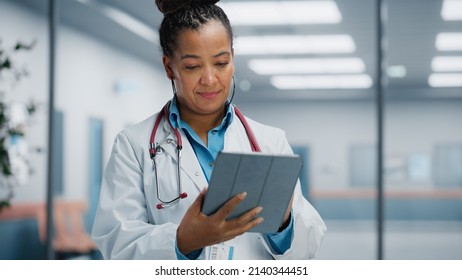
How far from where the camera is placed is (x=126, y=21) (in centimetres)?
412

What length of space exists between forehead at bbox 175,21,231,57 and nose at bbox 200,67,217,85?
0.10ft

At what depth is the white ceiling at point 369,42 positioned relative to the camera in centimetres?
390

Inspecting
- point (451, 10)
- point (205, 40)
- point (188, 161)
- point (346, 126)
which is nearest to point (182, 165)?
point (188, 161)

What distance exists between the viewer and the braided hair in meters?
1.26

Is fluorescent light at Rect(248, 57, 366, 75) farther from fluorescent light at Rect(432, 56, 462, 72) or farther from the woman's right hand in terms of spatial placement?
the woman's right hand

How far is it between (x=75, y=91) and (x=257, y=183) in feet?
10.7

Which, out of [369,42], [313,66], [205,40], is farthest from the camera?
[313,66]

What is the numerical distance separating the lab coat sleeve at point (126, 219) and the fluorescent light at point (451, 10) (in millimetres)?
3091

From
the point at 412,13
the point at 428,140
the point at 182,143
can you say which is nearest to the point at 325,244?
the point at 428,140

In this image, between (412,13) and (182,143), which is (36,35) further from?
(182,143)

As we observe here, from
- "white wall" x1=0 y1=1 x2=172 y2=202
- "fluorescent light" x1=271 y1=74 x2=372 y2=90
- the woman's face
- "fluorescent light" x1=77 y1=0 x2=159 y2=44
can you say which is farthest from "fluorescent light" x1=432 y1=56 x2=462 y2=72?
the woman's face

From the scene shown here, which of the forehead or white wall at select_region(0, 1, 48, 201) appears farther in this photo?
white wall at select_region(0, 1, 48, 201)

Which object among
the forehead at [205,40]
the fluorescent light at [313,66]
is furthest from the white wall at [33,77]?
the forehead at [205,40]

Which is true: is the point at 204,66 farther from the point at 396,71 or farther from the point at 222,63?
the point at 396,71
